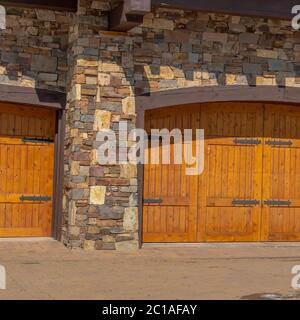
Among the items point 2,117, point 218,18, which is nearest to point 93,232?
point 2,117

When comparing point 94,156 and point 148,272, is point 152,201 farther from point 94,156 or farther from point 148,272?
point 148,272

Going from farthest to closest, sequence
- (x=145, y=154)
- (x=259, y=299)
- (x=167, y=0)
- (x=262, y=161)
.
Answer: (x=262, y=161) → (x=145, y=154) → (x=167, y=0) → (x=259, y=299)

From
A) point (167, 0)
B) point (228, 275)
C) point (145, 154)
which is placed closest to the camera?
point (228, 275)

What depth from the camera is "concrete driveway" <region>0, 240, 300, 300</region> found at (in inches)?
316

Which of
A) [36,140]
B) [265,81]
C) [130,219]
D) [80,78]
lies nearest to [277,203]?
[265,81]

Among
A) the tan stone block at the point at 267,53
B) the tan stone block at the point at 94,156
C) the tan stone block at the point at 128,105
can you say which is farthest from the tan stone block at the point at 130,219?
the tan stone block at the point at 267,53

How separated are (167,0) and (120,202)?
134 inches

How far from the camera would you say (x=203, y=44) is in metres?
12.4

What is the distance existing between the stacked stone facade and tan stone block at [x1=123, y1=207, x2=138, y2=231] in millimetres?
17

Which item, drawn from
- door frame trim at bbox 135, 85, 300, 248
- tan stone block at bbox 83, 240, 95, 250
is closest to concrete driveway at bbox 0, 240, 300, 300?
tan stone block at bbox 83, 240, 95, 250

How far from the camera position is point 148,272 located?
9.52 m

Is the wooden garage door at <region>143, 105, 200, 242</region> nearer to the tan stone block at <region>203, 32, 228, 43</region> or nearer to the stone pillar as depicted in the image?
the stone pillar

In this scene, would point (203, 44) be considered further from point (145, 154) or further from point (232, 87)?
point (145, 154)

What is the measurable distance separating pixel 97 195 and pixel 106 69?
6.85 ft
